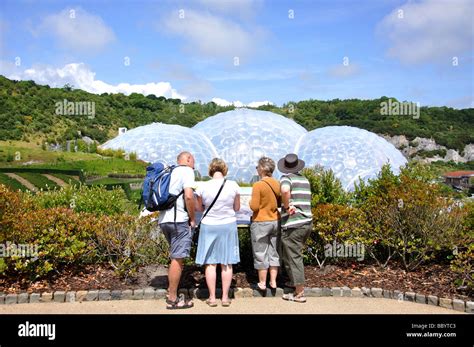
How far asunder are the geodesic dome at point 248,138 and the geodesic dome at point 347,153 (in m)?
0.97

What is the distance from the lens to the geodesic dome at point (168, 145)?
21406 mm

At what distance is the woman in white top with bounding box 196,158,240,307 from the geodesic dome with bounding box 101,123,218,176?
607 inches

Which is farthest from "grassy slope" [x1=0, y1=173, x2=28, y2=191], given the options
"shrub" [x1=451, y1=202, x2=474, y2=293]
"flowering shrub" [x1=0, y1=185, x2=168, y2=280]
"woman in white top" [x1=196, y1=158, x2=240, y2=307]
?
"shrub" [x1=451, y1=202, x2=474, y2=293]

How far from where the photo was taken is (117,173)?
2389 cm

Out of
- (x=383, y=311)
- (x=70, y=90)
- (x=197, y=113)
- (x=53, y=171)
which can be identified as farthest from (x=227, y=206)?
(x=70, y=90)

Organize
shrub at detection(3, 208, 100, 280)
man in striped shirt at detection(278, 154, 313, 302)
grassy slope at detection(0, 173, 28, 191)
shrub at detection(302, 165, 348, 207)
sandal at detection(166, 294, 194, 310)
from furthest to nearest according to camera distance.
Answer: grassy slope at detection(0, 173, 28, 191) → shrub at detection(302, 165, 348, 207) → shrub at detection(3, 208, 100, 280) → man in striped shirt at detection(278, 154, 313, 302) → sandal at detection(166, 294, 194, 310)

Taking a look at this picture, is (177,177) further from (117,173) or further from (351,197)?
(117,173)

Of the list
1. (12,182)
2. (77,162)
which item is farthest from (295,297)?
(77,162)

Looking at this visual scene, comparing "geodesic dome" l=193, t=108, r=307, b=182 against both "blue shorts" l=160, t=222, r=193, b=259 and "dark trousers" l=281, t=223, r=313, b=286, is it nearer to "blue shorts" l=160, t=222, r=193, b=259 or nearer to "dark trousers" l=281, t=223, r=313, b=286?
"dark trousers" l=281, t=223, r=313, b=286

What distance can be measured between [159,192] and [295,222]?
1693 millimetres

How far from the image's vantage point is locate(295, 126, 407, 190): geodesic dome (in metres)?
19.9

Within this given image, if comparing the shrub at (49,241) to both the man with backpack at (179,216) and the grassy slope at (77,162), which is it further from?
the grassy slope at (77,162)

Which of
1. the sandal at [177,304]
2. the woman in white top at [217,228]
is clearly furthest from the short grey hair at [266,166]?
the sandal at [177,304]

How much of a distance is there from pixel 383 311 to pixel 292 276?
1.12 metres
